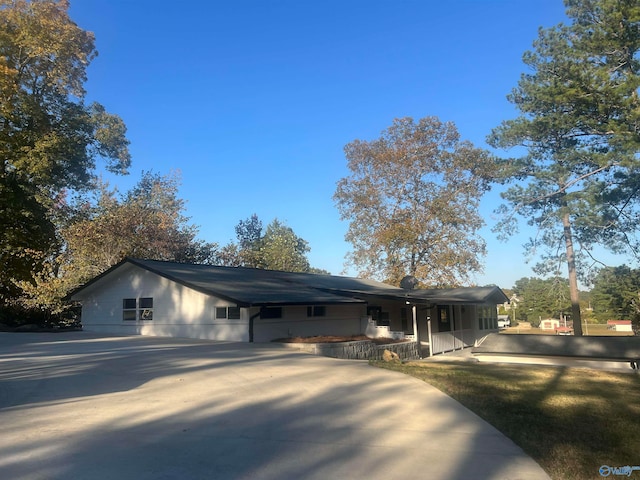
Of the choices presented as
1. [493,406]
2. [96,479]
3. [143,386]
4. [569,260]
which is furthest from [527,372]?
[569,260]

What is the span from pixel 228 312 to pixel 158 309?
392cm

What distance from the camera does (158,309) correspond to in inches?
786

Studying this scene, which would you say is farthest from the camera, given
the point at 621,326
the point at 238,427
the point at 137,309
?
the point at 621,326

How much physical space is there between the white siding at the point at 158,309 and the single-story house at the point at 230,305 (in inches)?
1.5

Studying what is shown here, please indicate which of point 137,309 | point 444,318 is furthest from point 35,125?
point 444,318

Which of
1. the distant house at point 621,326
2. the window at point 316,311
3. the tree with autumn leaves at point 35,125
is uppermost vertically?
the tree with autumn leaves at point 35,125

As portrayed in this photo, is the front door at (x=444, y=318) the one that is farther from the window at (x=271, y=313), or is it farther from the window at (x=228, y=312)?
the window at (x=228, y=312)

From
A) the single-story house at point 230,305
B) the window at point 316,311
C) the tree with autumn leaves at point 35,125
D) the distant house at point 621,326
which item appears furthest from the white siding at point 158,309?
the distant house at point 621,326

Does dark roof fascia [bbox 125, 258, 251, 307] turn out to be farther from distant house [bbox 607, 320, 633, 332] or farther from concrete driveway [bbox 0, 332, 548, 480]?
distant house [bbox 607, 320, 633, 332]

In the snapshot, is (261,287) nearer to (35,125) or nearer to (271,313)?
(271,313)

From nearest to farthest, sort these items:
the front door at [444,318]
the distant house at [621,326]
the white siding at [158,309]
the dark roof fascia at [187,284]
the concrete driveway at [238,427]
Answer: the concrete driveway at [238,427] < the dark roof fascia at [187,284] < the white siding at [158,309] < the front door at [444,318] < the distant house at [621,326]

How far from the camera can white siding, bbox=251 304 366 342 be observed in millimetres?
17641

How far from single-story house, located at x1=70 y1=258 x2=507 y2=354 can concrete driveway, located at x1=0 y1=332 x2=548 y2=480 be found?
7.27 meters

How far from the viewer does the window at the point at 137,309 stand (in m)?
20.4
